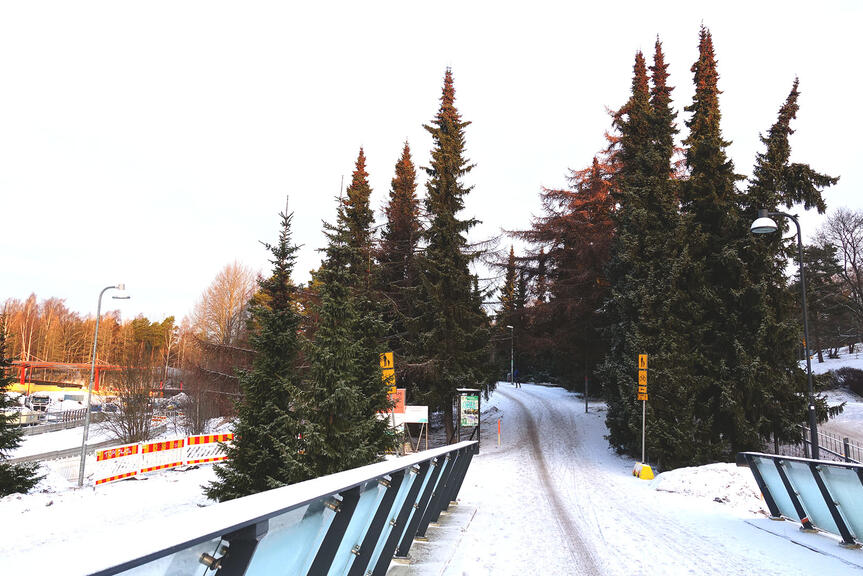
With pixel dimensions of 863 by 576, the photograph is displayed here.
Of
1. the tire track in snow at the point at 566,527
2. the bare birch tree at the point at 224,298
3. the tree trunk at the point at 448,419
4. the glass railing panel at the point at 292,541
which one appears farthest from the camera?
the bare birch tree at the point at 224,298

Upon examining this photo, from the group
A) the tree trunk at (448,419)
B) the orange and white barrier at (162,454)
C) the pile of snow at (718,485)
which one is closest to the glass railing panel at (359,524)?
the pile of snow at (718,485)

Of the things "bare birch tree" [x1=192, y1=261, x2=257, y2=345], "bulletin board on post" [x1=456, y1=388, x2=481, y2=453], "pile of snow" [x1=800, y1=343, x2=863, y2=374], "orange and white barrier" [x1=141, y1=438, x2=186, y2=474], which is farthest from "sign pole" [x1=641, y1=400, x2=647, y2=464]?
"bare birch tree" [x1=192, y1=261, x2=257, y2=345]

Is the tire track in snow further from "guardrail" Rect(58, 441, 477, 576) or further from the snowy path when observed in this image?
"guardrail" Rect(58, 441, 477, 576)

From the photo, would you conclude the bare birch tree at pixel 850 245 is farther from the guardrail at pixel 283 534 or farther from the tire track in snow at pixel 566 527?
the guardrail at pixel 283 534

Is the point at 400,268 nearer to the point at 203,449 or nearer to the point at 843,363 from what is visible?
the point at 203,449

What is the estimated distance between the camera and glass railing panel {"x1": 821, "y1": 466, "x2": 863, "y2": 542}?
631 cm

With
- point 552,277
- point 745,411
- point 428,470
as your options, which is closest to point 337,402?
point 428,470

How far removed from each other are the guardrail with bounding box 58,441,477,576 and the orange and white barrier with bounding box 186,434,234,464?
23.2 meters

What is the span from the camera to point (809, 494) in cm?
743

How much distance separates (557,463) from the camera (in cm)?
1908

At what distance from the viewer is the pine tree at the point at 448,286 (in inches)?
956

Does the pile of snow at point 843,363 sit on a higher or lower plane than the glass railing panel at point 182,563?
higher

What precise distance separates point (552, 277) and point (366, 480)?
93.9 ft

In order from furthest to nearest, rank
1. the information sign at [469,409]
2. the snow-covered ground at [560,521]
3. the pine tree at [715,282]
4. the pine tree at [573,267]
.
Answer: the pine tree at [573,267] < the information sign at [469,409] < the pine tree at [715,282] < the snow-covered ground at [560,521]
